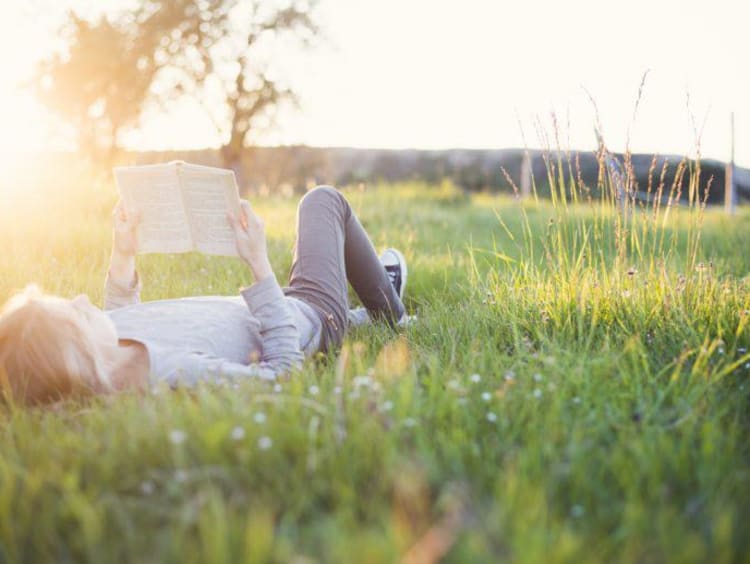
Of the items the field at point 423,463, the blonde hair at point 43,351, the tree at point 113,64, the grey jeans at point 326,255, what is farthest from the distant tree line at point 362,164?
the blonde hair at point 43,351

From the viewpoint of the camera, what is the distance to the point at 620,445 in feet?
5.98

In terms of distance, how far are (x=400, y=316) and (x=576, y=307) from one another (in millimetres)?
1167

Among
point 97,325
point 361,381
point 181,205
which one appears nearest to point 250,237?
point 181,205

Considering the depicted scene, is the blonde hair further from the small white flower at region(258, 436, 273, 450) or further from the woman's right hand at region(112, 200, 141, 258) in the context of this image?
the small white flower at region(258, 436, 273, 450)

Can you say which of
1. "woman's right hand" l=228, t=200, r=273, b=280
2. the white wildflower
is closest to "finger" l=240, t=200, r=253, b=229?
"woman's right hand" l=228, t=200, r=273, b=280

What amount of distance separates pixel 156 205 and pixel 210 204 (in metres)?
0.30

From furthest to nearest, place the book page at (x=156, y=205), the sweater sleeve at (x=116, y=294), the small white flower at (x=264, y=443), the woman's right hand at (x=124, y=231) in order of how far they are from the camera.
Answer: the sweater sleeve at (x=116, y=294), the woman's right hand at (x=124, y=231), the book page at (x=156, y=205), the small white flower at (x=264, y=443)

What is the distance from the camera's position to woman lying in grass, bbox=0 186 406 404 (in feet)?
7.45

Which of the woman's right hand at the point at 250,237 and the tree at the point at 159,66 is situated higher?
the tree at the point at 159,66

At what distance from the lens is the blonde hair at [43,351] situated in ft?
7.35

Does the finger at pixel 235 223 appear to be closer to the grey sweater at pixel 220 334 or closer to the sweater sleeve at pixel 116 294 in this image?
the grey sweater at pixel 220 334

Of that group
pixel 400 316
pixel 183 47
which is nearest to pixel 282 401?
pixel 400 316

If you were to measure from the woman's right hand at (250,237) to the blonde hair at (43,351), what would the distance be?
2.55ft

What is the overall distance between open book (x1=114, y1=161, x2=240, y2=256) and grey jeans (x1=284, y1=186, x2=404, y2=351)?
1.98 feet
